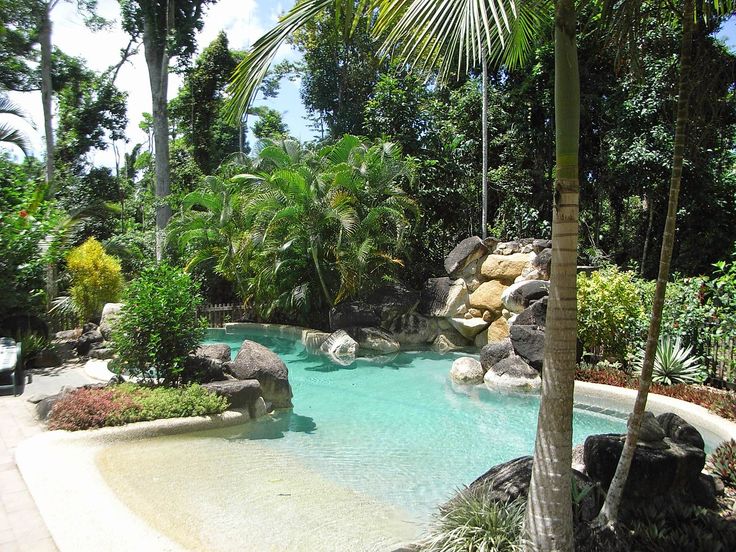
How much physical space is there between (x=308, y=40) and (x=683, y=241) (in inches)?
706

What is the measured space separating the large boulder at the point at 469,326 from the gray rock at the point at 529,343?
349 centimetres

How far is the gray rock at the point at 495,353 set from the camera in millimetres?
10977

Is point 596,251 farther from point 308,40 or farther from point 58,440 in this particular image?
point 308,40

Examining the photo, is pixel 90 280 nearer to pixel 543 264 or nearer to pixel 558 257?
pixel 543 264

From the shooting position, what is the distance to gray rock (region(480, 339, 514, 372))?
36.0 ft

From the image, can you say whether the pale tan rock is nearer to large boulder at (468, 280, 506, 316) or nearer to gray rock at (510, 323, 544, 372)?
large boulder at (468, 280, 506, 316)

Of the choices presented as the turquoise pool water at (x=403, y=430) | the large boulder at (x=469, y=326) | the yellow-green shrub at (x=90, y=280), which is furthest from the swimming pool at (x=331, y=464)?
the yellow-green shrub at (x=90, y=280)

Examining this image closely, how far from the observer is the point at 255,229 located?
1567cm

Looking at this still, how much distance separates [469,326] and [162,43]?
16.3m

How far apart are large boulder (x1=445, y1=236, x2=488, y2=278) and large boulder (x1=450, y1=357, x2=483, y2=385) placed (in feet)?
14.0

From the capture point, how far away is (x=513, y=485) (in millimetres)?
4512

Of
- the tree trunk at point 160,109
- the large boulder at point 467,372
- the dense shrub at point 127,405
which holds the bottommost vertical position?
the large boulder at point 467,372

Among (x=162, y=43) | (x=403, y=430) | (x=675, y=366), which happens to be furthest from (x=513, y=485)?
(x=162, y=43)

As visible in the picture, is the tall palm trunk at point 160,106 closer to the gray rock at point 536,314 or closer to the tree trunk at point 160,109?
the tree trunk at point 160,109
